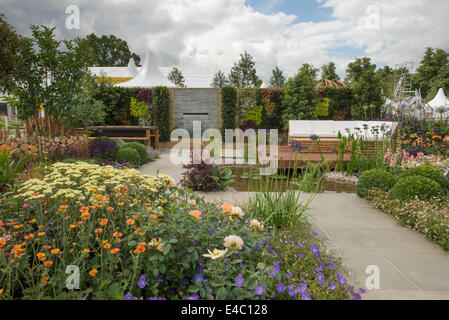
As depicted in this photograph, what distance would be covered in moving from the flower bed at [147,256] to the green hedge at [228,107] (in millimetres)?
10195

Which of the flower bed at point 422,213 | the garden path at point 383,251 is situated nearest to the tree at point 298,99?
the flower bed at point 422,213

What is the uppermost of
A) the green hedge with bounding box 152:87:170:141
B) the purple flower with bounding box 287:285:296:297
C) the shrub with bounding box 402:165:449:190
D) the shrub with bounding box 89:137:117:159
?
the green hedge with bounding box 152:87:170:141

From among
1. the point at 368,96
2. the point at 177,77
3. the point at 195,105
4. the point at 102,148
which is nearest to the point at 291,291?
the point at 102,148

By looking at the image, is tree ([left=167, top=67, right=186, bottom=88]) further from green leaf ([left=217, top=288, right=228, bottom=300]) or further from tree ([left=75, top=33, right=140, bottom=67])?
green leaf ([left=217, top=288, right=228, bottom=300])

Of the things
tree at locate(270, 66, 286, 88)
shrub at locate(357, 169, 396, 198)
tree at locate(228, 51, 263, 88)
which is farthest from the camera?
tree at locate(270, 66, 286, 88)

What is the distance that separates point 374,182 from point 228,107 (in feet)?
28.7

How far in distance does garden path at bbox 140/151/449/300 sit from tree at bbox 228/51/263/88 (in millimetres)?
17423

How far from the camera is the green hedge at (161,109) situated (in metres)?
11.8

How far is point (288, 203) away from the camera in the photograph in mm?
2758

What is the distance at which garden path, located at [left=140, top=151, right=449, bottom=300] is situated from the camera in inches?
72.2

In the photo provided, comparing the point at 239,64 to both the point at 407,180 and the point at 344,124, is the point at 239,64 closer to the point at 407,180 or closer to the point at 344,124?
the point at 344,124

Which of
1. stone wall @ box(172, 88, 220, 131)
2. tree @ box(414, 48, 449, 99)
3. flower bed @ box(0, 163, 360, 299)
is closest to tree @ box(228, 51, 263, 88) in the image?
stone wall @ box(172, 88, 220, 131)
